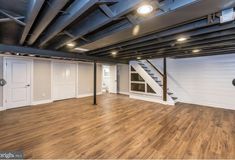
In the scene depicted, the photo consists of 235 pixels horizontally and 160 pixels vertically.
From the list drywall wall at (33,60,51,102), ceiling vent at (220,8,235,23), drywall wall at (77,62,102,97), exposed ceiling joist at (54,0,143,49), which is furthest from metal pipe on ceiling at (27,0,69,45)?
drywall wall at (77,62,102,97)

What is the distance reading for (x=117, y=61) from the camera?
6.67 meters

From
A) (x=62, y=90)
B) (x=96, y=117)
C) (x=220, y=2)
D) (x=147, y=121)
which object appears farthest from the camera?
(x=62, y=90)

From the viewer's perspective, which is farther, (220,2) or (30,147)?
(30,147)

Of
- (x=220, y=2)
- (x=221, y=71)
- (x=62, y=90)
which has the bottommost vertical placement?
(x=62, y=90)

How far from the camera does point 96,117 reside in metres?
4.04

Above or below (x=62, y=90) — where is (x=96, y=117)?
below

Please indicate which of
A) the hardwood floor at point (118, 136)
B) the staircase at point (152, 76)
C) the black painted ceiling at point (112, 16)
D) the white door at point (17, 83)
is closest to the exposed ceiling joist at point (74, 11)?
the black painted ceiling at point (112, 16)

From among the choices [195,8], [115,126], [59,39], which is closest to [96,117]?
[115,126]

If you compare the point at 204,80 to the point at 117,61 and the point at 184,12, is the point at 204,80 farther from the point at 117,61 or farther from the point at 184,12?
the point at 184,12

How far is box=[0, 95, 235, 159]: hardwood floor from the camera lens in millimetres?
2258

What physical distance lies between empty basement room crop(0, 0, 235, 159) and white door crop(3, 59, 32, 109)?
0.10 ft

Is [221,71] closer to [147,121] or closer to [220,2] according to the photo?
[147,121]

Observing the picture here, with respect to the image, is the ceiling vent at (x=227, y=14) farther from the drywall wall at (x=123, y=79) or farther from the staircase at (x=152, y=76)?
the drywall wall at (x=123, y=79)

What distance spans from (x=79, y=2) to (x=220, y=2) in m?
1.60
